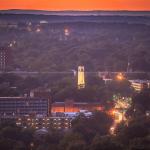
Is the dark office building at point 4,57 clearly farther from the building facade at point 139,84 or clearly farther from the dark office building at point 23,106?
the dark office building at point 23,106

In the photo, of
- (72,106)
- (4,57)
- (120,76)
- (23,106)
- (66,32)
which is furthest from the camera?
(66,32)

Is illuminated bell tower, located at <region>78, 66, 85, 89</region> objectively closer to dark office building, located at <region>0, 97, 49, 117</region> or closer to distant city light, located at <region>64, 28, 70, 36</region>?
dark office building, located at <region>0, 97, 49, 117</region>

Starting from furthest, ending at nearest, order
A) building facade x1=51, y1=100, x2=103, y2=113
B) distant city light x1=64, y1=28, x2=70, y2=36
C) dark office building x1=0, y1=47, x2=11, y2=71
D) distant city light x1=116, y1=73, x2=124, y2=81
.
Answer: distant city light x1=64, y1=28, x2=70, y2=36 → dark office building x1=0, y1=47, x2=11, y2=71 → distant city light x1=116, y1=73, x2=124, y2=81 → building facade x1=51, y1=100, x2=103, y2=113

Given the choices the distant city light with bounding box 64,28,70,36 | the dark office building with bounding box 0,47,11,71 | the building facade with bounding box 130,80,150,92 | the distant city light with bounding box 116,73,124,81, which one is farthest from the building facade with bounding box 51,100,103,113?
the distant city light with bounding box 64,28,70,36

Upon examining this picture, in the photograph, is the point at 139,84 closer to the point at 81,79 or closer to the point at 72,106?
the point at 81,79

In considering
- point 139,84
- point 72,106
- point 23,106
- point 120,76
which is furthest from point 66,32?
point 23,106

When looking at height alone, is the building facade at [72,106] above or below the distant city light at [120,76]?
below

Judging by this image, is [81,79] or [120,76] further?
[120,76]

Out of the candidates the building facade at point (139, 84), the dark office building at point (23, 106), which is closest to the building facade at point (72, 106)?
the dark office building at point (23, 106)
